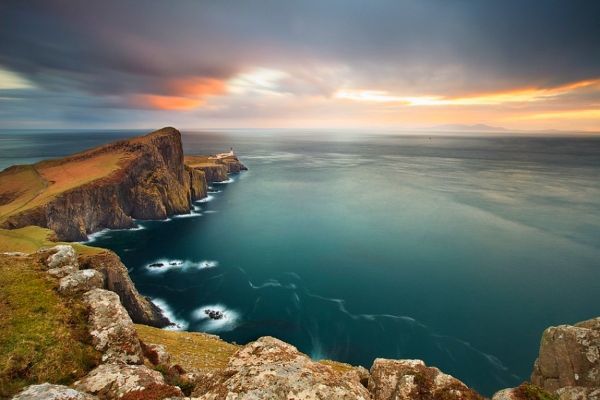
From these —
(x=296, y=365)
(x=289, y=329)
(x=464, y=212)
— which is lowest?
(x=289, y=329)

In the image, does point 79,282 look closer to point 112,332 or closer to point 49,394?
point 112,332

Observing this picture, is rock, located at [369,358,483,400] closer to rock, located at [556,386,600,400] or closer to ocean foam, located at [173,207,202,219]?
rock, located at [556,386,600,400]

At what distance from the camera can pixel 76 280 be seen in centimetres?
2092

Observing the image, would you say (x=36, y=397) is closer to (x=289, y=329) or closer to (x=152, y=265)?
(x=289, y=329)

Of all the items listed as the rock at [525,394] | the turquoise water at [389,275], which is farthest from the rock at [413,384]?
the turquoise water at [389,275]

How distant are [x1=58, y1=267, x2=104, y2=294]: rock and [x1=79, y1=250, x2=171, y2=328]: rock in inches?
1021

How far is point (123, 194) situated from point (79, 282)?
108 metres

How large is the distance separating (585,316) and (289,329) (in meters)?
55.2

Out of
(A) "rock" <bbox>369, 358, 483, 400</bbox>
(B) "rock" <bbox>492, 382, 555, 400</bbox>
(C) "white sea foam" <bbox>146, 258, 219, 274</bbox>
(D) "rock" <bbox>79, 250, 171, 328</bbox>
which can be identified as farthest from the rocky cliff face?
(B) "rock" <bbox>492, 382, 555, 400</bbox>

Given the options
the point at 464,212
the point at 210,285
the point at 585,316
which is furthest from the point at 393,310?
the point at 464,212

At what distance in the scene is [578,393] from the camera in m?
17.6

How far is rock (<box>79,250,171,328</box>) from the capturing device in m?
47.8

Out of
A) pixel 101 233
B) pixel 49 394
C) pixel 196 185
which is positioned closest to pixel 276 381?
pixel 49 394

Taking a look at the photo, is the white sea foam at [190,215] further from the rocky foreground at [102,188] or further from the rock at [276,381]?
the rock at [276,381]
